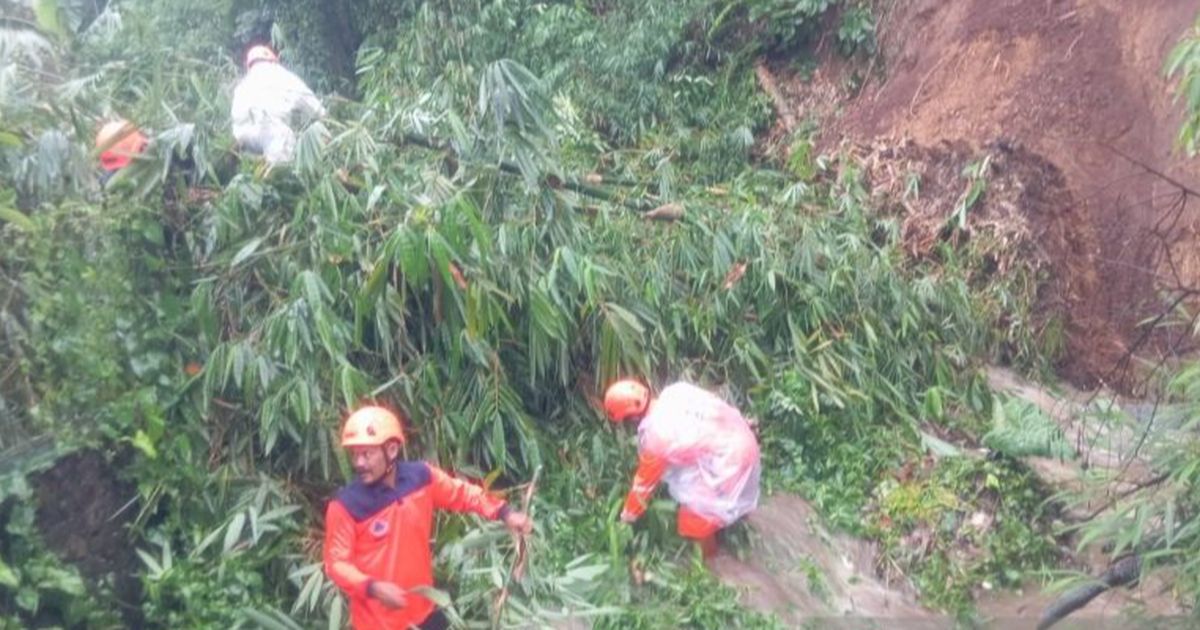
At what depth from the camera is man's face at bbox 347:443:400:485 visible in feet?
22.7

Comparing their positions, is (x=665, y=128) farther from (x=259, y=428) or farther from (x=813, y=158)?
(x=259, y=428)

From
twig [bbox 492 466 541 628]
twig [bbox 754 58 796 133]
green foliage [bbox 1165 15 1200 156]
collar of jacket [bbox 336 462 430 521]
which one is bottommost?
twig [bbox 492 466 541 628]

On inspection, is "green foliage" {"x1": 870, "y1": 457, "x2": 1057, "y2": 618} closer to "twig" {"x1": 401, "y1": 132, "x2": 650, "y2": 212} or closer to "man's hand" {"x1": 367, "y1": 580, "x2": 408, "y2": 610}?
"twig" {"x1": 401, "y1": 132, "x2": 650, "y2": 212}

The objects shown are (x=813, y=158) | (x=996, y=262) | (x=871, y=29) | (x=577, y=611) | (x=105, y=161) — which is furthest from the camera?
(x=871, y=29)

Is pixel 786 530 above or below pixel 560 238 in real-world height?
below

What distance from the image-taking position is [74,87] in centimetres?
839

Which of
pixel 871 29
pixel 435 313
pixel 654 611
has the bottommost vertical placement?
pixel 654 611

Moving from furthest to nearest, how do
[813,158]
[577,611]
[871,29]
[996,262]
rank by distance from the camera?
[871,29]
[813,158]
[996,262]
[577,611]

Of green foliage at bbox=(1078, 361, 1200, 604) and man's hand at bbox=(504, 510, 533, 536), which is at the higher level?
green foliage at bbox=(1078, 361, 1200, 604)

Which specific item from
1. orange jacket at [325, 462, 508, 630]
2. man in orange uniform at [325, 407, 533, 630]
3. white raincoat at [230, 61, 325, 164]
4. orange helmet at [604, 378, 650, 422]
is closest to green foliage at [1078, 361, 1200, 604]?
orange helmet at [604, 378, 650, 422]

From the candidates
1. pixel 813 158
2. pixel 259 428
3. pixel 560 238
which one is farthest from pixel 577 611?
pixel 813 158

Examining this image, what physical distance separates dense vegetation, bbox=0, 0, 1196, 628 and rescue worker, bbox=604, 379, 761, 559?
0.61 ft

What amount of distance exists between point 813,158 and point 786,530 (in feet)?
16.0

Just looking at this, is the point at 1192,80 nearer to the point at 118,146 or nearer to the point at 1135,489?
the point at 1135,489
